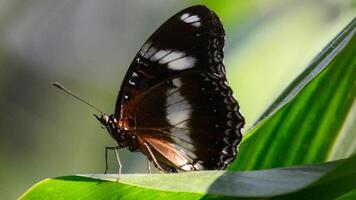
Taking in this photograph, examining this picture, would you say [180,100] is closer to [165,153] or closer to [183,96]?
[183,96]

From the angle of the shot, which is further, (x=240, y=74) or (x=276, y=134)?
(x=240, y=74)

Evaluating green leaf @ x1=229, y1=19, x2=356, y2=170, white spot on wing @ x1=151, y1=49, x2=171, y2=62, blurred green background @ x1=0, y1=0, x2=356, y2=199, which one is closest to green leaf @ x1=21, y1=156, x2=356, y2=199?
green leaf @ x1=229, y1=19, x2=356, y2=170

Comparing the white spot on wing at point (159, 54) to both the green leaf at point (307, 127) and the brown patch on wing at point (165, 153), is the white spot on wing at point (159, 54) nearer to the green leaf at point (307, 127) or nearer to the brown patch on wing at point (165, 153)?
the brown patch on wing at point (165, 153)

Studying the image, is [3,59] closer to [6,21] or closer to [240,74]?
[6,21]

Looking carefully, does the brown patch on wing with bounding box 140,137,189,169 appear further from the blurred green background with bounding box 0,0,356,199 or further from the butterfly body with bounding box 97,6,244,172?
the blurred green background with bounding box 0,0,356,199

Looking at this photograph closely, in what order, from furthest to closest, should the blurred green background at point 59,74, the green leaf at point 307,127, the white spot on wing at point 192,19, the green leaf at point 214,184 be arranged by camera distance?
the blurred green background at point 59,74 → the white spot on wing at point 192,19 → the green leaf at point 307,127 → the green leaf at point 214,184

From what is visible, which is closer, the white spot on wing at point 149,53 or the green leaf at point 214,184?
the green leaf at point 214,184

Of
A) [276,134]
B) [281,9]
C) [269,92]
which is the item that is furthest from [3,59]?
[276,134]

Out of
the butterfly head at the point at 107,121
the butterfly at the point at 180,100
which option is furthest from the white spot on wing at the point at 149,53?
the butterfly head at the point at 107,121
